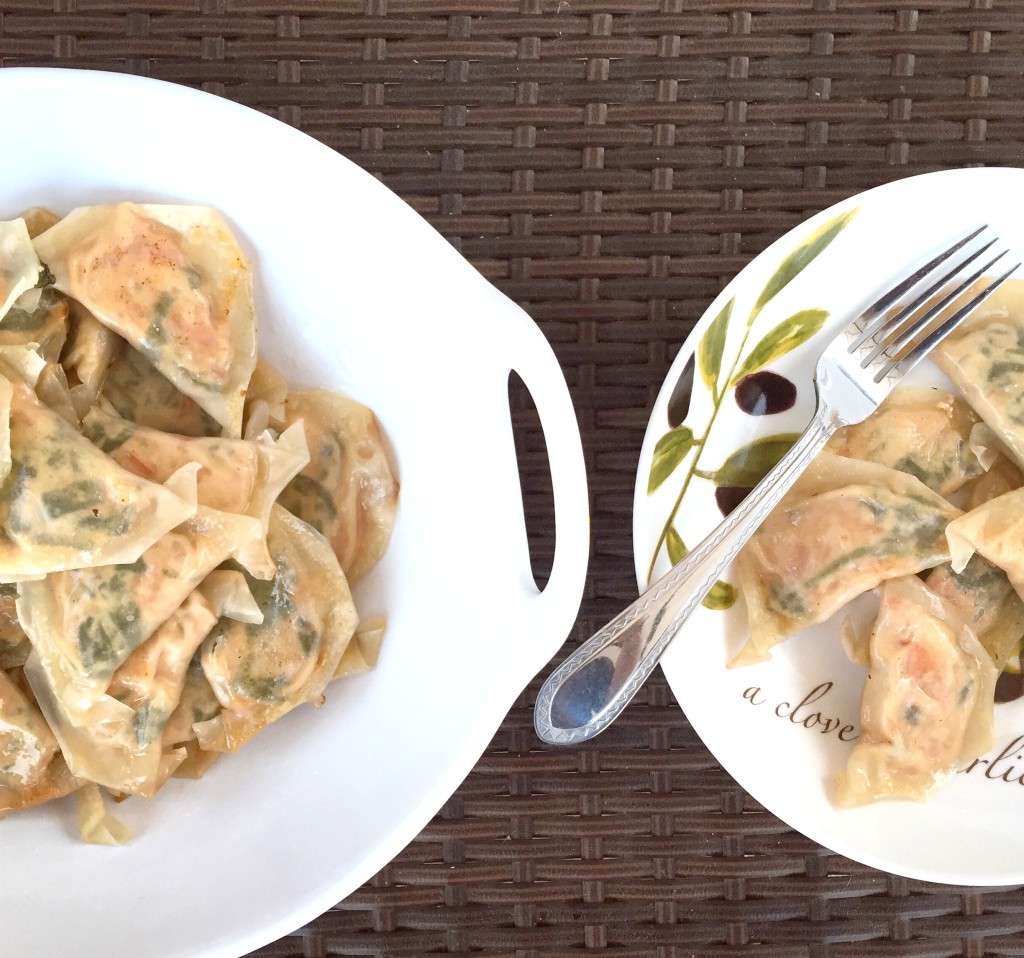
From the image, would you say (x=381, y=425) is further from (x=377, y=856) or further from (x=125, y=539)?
(x=377, y=856)

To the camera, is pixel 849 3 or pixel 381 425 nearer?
pixel 381 425

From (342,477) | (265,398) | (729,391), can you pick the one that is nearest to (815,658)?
(729,391)

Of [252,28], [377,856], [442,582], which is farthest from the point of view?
[252,28]

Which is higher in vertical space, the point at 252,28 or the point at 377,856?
the point at 252,28

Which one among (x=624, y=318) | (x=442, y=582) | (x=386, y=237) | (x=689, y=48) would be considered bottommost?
(x=442, y=582)

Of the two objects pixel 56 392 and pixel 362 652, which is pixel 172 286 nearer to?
pixel 56 392

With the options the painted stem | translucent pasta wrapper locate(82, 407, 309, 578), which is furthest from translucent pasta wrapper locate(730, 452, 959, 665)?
translucent pasta wrapper locate(82, 407, 309, 578)

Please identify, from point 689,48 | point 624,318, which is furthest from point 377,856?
point 689,48

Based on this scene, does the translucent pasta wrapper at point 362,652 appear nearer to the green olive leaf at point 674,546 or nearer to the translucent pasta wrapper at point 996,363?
the green olive leaf at point 674,546
